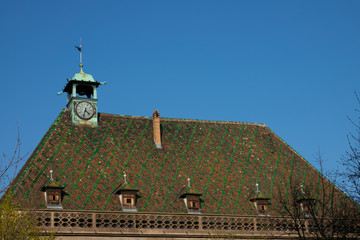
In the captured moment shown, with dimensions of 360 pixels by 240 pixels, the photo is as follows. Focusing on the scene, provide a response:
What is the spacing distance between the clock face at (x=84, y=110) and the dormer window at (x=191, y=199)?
25.6 ft

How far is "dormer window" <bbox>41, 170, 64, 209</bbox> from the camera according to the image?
33369mm

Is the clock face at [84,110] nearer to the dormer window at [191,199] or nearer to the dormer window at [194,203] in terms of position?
the dormer window at [191,199]

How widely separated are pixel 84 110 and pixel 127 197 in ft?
24.5

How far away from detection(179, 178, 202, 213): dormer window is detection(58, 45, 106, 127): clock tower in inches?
293

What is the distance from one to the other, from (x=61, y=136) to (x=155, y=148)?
217 inches

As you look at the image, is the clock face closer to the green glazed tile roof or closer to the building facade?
the building facade

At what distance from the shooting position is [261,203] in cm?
3750

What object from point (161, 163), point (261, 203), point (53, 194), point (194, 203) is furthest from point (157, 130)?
point (53, 194)

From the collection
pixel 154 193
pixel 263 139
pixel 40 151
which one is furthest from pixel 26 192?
pixel 263 139

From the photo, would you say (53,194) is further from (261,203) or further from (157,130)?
(261,203)

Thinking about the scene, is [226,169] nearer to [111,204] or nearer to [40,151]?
[111,204]

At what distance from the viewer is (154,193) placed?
3628 centimetres

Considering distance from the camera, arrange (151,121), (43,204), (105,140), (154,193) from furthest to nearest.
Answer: (151,121), (105,140), (154,193), (43,204)

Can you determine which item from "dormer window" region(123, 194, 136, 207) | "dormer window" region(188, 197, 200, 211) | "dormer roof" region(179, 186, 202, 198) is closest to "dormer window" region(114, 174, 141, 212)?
"dormer window" region(123, 194, 136, 207)
